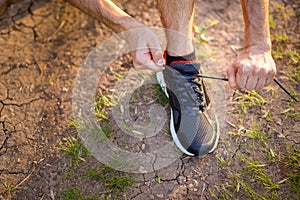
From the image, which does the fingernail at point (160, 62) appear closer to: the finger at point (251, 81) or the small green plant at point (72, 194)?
the finger at point (251, 81)

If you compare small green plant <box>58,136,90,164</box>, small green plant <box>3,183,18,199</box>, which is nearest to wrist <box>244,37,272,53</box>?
small green plant <box>58,136,90,164</box>

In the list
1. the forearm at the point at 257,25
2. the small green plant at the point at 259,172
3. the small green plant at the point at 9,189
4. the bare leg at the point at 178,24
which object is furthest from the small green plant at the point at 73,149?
the forearm at the point at 257,25

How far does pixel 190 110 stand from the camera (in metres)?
2.05

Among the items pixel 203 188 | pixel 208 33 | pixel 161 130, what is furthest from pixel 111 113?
pixel 208 33

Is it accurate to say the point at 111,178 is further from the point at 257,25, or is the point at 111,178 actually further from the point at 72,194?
the point at 257,25

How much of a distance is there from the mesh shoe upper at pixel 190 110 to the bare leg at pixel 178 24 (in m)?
0.08

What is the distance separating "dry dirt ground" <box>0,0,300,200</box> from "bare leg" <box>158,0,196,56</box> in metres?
0.42

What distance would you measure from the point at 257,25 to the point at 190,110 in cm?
57

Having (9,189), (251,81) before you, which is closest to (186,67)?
(251,81)

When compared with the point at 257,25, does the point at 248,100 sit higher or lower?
lower

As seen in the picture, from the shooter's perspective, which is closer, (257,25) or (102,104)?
(257,25)

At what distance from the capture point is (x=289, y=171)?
2.02 metres

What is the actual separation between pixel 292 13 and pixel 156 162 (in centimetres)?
151

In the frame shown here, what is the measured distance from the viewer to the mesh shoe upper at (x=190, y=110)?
79.4 inches
